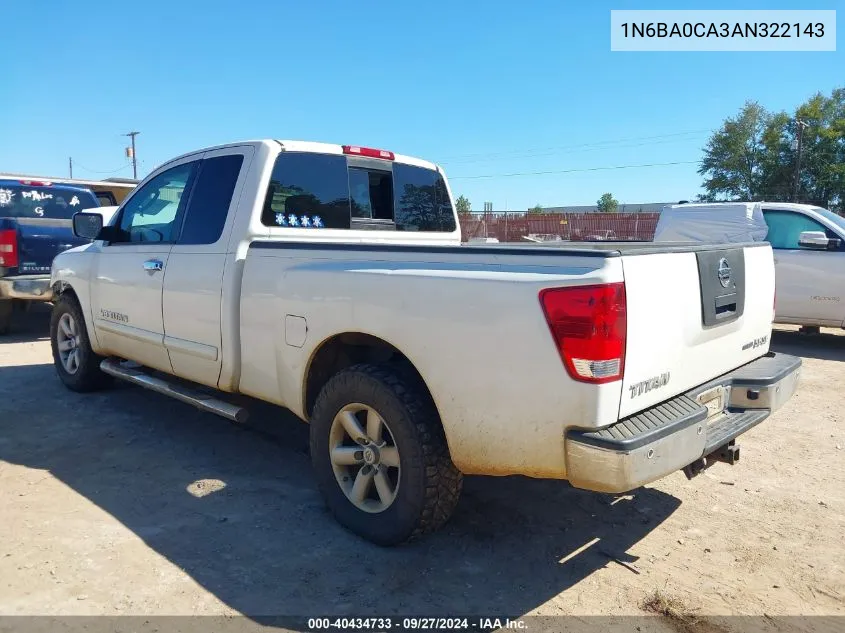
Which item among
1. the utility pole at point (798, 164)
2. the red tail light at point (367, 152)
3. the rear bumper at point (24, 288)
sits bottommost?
the rear bumper at point (24, 288)

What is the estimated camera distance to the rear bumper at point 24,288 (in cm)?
820

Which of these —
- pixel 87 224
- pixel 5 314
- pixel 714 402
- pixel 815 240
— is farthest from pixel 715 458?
pixel 5 314

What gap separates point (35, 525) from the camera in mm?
3369

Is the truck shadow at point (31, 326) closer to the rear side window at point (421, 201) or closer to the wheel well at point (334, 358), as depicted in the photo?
the rear side window at point (421, 201)

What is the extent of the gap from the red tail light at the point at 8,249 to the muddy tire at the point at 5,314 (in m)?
0.67

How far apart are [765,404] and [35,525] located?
3787mm

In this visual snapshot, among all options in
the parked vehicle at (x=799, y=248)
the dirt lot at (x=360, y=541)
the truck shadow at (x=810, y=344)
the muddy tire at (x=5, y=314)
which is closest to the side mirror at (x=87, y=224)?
the dirt lot at (x=360, y=541)

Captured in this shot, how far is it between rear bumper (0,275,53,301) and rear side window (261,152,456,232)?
18.5 feet

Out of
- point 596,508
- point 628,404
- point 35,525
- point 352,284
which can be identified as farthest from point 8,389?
point 628,404

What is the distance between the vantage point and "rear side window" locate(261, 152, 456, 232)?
4066mm

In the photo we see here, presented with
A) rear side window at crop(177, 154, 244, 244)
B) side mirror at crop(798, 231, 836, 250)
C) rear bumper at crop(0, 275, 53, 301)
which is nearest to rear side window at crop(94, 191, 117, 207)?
rear bumper at crop(0, 275, 53, 301)

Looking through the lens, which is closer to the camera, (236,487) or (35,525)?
(35,525)

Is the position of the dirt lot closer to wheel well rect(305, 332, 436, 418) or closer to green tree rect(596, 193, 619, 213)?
wheel well rect(305, 332, 436, 418)

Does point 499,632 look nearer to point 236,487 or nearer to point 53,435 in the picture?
point 236,487
